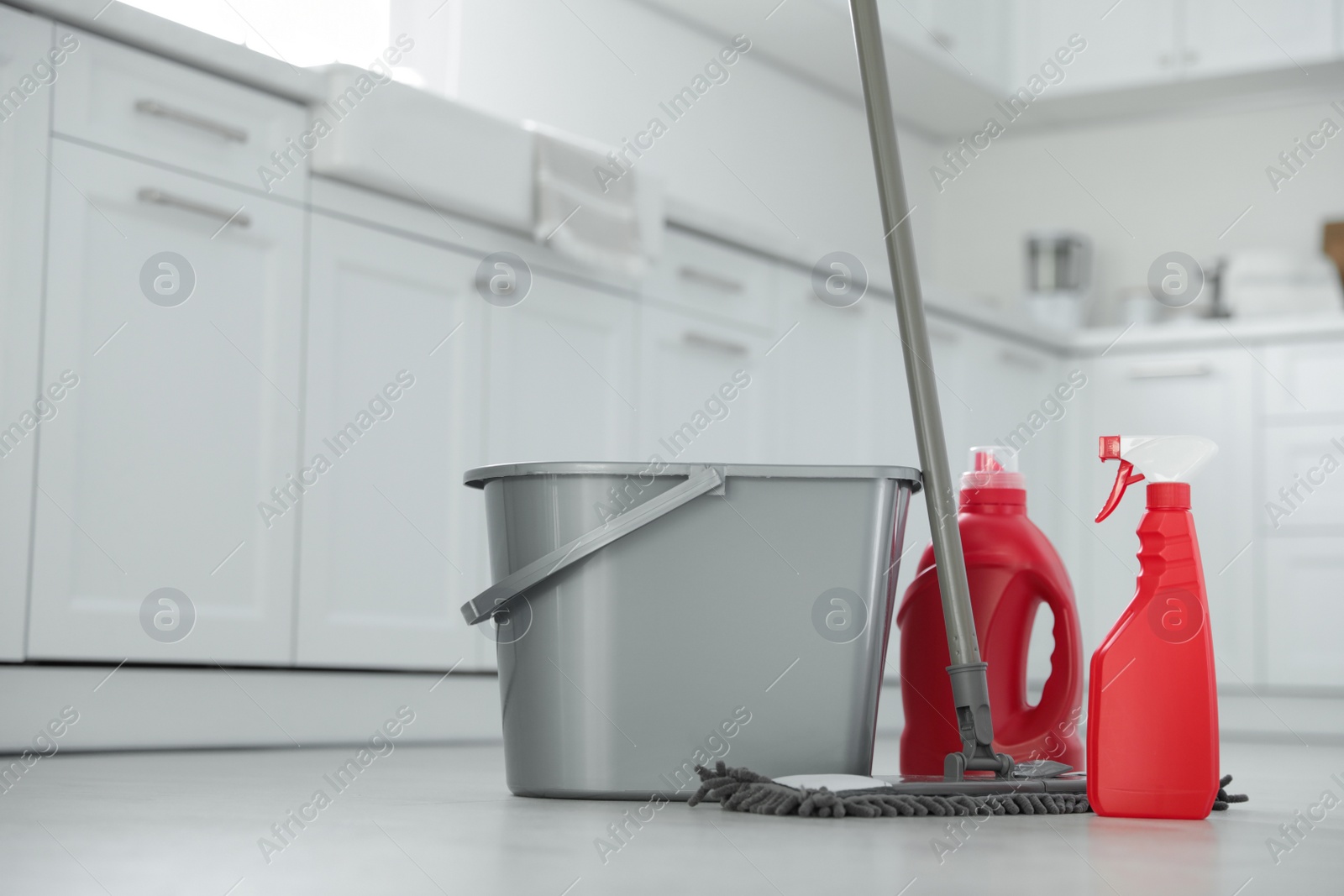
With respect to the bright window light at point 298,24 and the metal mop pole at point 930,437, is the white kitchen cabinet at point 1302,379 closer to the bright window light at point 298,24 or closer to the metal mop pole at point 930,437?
the bright window light at point 298,24

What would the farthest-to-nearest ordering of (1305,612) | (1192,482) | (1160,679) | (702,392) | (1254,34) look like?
1. (1254,34)
2. (1192,482)
3. (1305,612)
4. (702,392)
5. (1160,679)

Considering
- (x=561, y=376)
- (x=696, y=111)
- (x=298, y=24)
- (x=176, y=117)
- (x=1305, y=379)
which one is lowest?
(x=561, y=376)

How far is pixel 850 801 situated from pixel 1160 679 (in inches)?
7.9

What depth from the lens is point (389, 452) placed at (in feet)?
6.44

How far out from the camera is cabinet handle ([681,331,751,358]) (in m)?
2.48

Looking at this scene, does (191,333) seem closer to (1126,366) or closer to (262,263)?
(262,263)

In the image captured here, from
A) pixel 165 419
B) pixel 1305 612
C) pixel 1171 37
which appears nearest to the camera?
pixel 165 419

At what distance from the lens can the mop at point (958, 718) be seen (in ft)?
3.00

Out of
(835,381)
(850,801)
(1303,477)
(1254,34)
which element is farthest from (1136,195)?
(850,801)

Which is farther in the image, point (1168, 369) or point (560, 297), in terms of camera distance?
point (1168, 369)

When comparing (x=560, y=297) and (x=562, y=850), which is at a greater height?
(x=560, y=297)

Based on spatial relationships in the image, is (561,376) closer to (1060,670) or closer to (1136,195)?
(1060,670)

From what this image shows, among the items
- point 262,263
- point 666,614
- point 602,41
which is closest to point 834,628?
point 666,614

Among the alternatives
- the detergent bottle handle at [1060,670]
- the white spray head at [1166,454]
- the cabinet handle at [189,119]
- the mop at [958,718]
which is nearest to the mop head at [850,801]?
the mop at [958,718]
